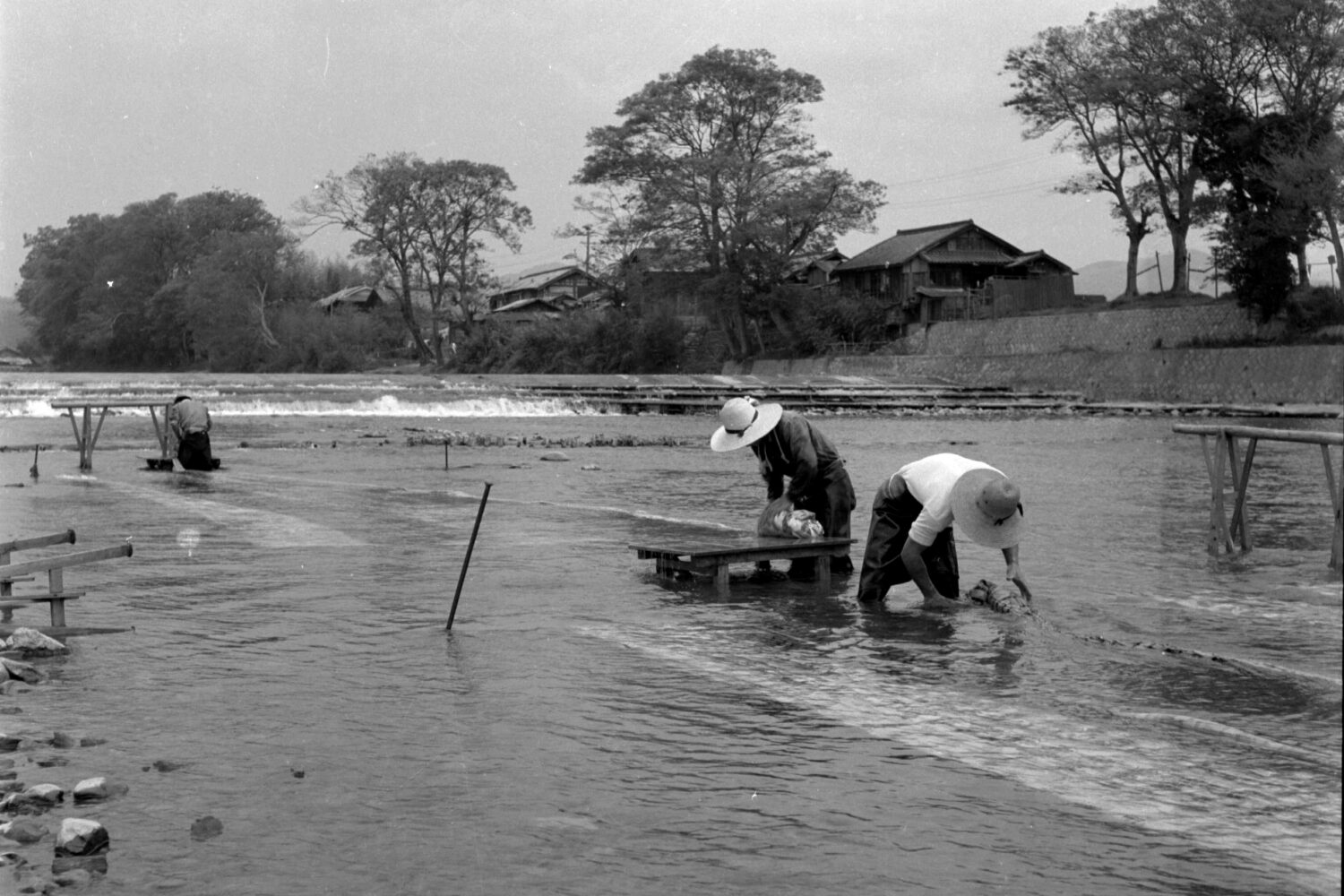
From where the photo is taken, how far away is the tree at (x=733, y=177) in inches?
2440

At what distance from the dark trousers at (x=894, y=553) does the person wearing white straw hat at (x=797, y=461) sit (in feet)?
3.08

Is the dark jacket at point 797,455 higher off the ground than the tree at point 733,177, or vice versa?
the tree at point 733,177

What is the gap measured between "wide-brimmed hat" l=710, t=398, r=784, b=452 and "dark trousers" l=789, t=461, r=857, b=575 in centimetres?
65

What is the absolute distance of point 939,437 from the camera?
30562 mm

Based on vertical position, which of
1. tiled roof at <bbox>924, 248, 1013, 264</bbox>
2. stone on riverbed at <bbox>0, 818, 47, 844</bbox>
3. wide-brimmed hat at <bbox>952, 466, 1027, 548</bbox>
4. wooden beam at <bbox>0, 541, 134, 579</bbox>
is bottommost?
stone on riverbed at <bbox>0, 818, 47, 844</bbox>

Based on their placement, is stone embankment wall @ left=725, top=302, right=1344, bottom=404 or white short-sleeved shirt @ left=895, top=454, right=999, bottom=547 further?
stone embankment wall @ left=725, top=302, right=1344, bottom=404

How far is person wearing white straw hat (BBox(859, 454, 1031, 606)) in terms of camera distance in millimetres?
7961

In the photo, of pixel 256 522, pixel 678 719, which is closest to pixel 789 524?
pixel 678 719

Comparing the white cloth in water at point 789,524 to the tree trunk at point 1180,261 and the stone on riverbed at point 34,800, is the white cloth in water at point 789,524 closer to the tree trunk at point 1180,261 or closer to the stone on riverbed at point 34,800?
the stone on riverbed at point 34,800

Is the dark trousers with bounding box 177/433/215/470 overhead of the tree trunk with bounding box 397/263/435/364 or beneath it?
beneath

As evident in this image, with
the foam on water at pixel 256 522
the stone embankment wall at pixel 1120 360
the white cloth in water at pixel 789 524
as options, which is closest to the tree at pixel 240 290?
the stone embankment wall at pixel 1120 360

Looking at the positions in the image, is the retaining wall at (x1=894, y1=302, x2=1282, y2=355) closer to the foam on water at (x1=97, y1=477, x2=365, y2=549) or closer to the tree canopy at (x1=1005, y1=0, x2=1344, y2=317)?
the tree canopy at (x1=1005, y1=0, x2=1344, y2=317)

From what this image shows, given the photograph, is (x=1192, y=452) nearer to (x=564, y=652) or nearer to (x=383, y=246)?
(x=564, y=652)

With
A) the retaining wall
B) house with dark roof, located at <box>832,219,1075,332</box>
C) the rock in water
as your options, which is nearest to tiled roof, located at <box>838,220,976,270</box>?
house with dark roof, located at <box>832,219,1075,332</box>
